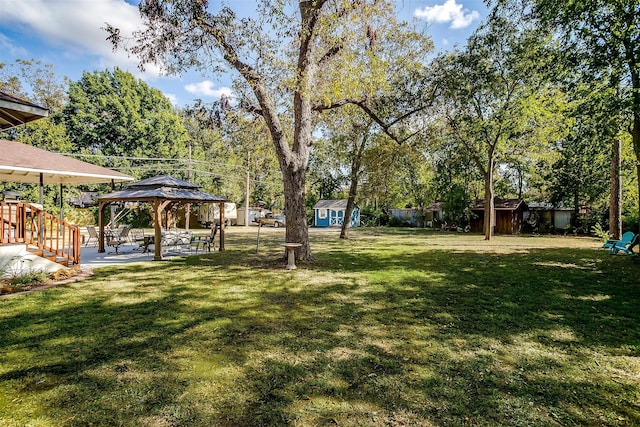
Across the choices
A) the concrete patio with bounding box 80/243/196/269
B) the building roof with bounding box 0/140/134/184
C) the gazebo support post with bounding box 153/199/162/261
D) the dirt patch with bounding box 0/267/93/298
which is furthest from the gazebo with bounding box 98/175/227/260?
the dirt patch with bounding box 0/267/93/298

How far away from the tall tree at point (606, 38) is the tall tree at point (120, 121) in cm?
2518

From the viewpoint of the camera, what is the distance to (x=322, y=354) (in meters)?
3.68

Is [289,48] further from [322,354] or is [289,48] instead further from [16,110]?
[322,354]

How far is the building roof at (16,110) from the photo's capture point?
3.98 metres

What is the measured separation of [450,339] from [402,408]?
5.75 ft

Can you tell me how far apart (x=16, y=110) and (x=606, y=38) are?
41.1 ft

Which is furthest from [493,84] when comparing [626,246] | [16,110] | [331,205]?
[331,205]

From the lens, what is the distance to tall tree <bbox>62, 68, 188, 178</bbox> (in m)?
26.9

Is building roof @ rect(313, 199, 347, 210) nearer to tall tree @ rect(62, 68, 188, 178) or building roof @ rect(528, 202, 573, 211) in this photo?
tall tree @ rect(62, 68, 188, 178)

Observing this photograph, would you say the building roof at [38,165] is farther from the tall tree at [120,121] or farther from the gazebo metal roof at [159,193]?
the tall tree at [120,121]

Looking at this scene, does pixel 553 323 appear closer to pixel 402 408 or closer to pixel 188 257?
pixel 402 408

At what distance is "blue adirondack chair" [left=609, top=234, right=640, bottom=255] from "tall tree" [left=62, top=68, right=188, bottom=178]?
1056 inches

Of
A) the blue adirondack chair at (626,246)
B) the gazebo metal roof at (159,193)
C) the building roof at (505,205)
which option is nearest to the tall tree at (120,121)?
the gazebo metal roof at (159,193)

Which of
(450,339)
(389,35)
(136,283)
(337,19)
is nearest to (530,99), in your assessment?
(389,35)
